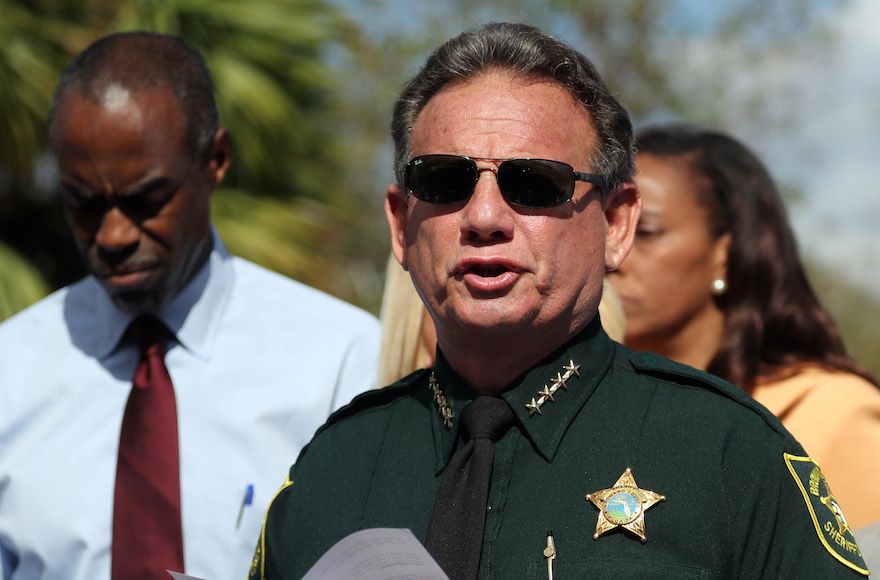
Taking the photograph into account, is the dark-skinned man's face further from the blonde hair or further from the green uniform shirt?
the green uniform shirt

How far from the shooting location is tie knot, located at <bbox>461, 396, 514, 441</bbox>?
Answer: 7.11 ft

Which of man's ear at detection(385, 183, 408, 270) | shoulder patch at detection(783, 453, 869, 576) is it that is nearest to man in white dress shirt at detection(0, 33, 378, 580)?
man's ear at detection(385, 183, 408, 270)

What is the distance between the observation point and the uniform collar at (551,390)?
2.17 metres

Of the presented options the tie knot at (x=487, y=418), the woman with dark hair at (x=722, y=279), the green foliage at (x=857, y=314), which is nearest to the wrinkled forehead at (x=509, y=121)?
the tie knot at (x=487, y=418)

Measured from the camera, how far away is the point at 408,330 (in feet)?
10.9

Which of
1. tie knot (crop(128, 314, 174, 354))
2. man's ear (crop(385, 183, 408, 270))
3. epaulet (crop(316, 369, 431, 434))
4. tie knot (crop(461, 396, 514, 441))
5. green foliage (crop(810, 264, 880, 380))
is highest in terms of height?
green foliage (crop(810, 264, 880, 380))

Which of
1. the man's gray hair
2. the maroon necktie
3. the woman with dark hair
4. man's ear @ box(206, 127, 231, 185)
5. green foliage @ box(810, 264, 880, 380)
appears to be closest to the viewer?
the man's gray hair

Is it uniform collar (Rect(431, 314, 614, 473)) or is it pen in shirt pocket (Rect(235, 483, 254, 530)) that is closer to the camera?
uniform collar (Rect(431, 314, 614, 473))

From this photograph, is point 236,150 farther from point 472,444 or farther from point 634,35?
point 634,35

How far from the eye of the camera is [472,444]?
2.17m

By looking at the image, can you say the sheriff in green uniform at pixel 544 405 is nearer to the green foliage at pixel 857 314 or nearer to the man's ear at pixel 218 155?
the man's ear at pixel 218 155

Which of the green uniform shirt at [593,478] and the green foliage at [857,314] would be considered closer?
the green uniform shirt at [593,478]

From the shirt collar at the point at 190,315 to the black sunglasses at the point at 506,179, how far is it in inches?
51.1

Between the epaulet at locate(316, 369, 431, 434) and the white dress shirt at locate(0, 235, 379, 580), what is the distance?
2.51 feet
